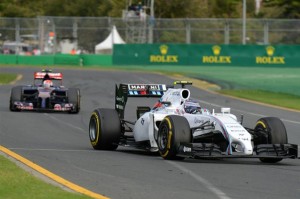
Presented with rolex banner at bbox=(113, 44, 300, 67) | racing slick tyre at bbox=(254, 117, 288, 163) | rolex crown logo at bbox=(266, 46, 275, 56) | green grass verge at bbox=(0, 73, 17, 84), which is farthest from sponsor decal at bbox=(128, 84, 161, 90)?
rolex crown logo at bbox=(266, 46, 275, 56)

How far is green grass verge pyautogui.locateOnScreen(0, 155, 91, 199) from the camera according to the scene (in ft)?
30.8

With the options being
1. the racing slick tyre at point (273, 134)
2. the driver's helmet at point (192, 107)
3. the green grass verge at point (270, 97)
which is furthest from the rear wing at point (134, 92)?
the green grass verge at point (270, 97)

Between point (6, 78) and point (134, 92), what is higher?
point (134, 92)

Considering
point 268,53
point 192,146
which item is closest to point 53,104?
point 192,146

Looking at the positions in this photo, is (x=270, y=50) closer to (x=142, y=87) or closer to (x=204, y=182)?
(x=142, y=87)

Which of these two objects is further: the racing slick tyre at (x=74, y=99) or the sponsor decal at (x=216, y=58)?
the sponsor decal at (x=216, y=58)

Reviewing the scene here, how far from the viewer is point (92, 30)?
239 ft

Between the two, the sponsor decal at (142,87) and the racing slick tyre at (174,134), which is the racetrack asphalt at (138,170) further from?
the sponsor decal at (142,87)

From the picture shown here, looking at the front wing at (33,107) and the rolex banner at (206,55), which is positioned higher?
the rolex banner at (206,55)

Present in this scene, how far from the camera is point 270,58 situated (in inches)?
2581

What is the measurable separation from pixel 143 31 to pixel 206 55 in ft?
28.6

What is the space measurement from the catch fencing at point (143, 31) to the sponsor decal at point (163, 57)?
3666 mm

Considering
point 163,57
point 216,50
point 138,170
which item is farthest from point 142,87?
point 163,57

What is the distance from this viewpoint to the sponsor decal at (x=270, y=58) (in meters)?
65.4
